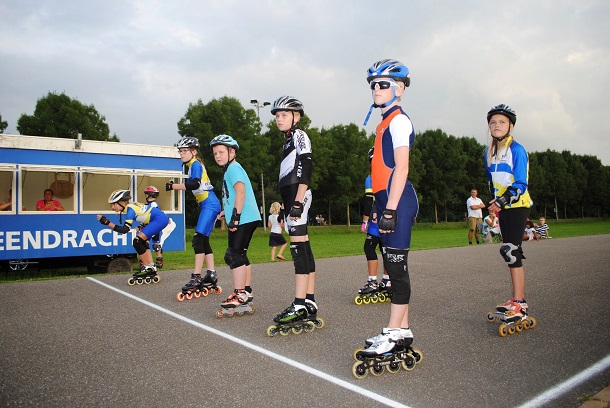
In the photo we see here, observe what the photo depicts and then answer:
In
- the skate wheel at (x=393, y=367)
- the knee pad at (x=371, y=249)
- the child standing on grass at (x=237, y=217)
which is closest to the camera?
the skate wheel at (x=393, y=367)

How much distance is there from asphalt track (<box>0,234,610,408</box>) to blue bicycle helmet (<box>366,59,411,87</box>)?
2400 mm

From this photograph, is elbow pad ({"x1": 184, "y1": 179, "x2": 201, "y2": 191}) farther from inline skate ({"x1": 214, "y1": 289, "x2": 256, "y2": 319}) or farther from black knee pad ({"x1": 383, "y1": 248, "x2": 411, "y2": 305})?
black knee pad ({"x1": 383, "y1": 248, "x2": 411, "y2": 305})

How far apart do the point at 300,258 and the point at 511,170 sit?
2.52 m

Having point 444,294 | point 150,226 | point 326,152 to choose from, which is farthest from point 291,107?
point 326,152

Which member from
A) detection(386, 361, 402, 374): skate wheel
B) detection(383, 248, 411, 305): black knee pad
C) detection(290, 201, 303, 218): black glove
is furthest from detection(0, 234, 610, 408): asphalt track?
detection(290, 201, 303, 218): black glove

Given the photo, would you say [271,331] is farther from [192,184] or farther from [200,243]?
[192,184]

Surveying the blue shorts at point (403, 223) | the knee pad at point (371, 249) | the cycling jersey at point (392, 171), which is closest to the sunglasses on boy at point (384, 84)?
the cycling jersey at point (392, 171)

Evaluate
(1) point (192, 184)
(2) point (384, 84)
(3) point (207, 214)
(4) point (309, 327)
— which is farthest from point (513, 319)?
(1) point (192, 184)

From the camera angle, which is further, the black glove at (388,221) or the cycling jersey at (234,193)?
the cycling jersey at (234,193)

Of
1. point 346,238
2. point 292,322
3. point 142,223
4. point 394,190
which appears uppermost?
point 394,190

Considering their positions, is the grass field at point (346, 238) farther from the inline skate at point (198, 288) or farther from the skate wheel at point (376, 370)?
the skate wheel at point (376, 370)

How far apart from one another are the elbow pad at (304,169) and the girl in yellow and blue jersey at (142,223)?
4.67 m

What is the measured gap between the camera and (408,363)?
3553 millimetres

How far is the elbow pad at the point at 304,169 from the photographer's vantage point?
4.81 metres
